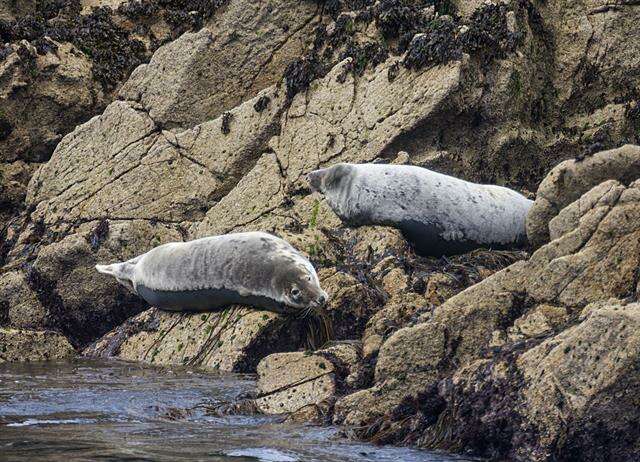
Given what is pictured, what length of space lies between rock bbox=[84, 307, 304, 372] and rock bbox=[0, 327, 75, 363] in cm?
32

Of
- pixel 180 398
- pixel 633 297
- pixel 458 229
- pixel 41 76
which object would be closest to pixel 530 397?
pixel 633 297

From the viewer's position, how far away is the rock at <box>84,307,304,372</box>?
31.0ft

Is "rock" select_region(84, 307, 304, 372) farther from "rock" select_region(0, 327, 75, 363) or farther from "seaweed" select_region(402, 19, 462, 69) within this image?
"seaweed" select_region(402, 19, 462, 69)

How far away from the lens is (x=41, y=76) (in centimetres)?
1491

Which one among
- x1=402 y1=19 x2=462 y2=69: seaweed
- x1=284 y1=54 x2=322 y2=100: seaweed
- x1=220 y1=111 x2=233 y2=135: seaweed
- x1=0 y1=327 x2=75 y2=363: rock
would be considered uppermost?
x1=402 y1=19 x2=462 y2=69: seaweed

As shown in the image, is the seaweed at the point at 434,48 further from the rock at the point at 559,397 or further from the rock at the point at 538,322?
the rock at the point at 559,397

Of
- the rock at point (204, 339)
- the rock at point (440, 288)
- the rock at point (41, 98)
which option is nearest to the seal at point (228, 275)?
the rock at point (204, 339)

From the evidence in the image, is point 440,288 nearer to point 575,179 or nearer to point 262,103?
point 575,179

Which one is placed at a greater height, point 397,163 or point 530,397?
point 397,163

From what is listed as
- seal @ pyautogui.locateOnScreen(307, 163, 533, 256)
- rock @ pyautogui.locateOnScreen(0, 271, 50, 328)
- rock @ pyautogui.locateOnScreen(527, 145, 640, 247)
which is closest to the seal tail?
rock @ pyautogui.locateOnScreen(0, 271, 50, 328)

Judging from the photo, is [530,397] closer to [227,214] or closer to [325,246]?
[325,246]

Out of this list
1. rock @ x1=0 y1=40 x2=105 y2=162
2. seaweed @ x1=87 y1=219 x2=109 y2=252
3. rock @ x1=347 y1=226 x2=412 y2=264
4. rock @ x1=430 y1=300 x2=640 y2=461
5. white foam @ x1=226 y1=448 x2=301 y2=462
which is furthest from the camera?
rock @ x1=0 y1=40 x2=105 y2=162

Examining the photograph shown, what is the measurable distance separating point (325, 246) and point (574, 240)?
402 cm

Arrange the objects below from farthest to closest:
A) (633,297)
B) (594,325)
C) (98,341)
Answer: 1. (98,341)
2. (633,297)
3. (594,325)
